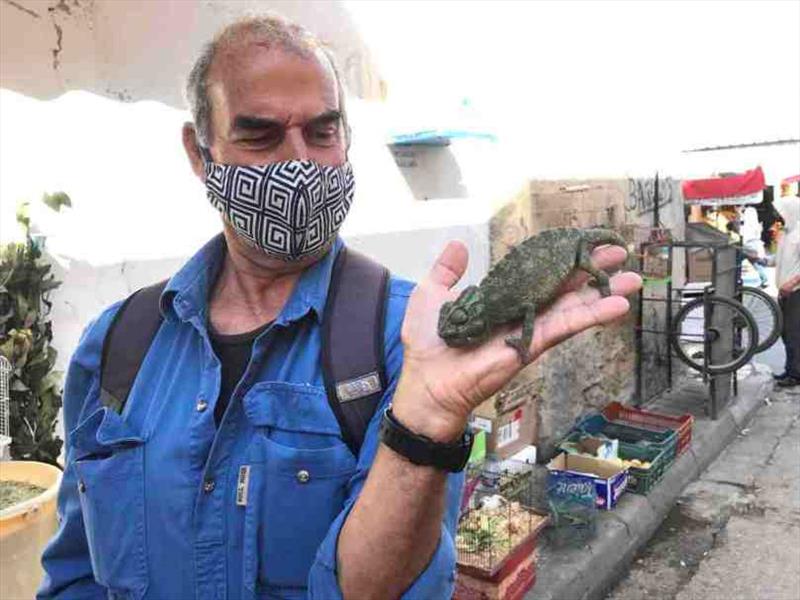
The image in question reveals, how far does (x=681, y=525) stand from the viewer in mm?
6039

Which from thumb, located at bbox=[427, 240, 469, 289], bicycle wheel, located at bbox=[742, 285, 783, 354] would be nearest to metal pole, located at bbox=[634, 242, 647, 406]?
bicycle wheel, located at bbox=[742, 285, 783, 354]

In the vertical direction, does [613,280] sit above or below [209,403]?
above

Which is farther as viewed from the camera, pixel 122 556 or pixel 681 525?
pixel 681 525

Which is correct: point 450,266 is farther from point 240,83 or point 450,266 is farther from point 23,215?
point 23,215

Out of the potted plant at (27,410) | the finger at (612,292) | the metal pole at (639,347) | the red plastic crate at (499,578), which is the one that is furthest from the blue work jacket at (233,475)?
the metal pole at (639,347)

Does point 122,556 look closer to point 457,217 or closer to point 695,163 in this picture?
point 457,217

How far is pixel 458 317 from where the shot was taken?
4.90 ft

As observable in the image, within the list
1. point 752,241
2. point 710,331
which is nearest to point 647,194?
point 710,331

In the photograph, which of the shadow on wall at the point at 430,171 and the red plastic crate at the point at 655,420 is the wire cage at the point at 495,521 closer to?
the shadow on wall at the point at 430,171

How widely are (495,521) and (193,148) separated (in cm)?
322

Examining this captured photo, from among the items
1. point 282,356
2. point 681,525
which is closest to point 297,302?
point 282,356

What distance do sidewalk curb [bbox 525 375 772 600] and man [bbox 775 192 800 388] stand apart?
9.85 ft

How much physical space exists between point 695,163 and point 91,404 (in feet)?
62.1

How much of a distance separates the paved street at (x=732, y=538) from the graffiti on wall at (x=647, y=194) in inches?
110
